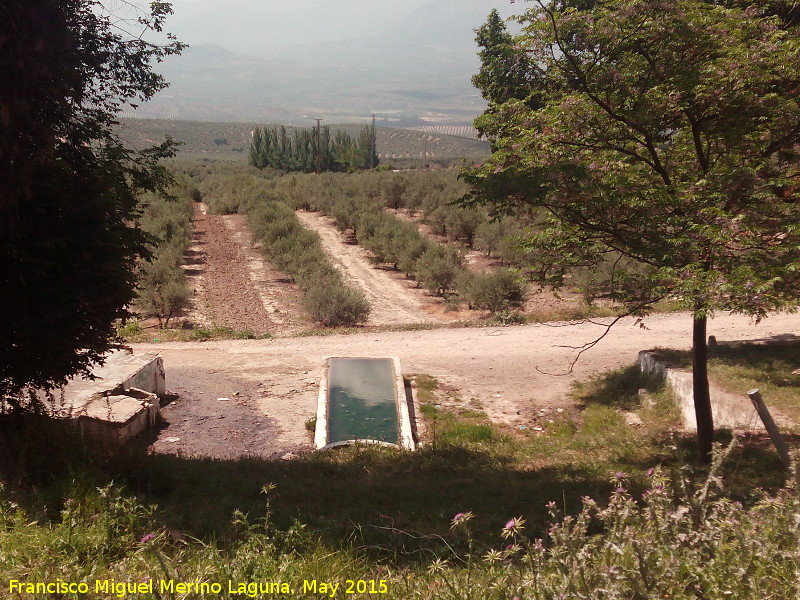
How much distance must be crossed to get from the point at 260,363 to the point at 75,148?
A: 260 inches

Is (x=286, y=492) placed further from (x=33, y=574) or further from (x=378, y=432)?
(x=378, y=432)

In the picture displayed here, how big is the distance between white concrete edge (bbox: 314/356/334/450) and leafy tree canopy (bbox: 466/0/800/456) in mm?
3478

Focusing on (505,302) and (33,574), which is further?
(505,302)

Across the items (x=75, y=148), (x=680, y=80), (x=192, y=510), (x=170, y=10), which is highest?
(x=170, y=10)

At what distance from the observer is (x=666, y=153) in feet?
21.6

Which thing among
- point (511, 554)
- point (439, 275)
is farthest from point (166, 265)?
point (511, 554)

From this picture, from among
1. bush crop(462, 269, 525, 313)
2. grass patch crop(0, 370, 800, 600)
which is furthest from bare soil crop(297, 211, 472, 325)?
grass patch crop(0, 370, 800, 600)

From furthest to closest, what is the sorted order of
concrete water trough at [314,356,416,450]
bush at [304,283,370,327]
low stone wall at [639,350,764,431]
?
bush at [304,283,370,327] → concrete water trough at [314,356,416,450] → low stone wall at [639,350,764,431]

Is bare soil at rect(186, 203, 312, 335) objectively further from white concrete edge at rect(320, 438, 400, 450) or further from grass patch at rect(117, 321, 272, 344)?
white concrete edge at rect(320, 438, 400, 450)

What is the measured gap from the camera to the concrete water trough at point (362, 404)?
26.2 feet

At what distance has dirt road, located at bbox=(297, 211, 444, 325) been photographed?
51.1ft

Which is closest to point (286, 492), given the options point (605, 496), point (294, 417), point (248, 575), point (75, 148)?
point (248, 575)

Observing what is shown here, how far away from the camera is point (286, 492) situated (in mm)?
4953

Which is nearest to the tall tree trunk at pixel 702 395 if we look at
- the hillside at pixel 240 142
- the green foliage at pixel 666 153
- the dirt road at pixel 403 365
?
the green foliage at pixel 666 153
